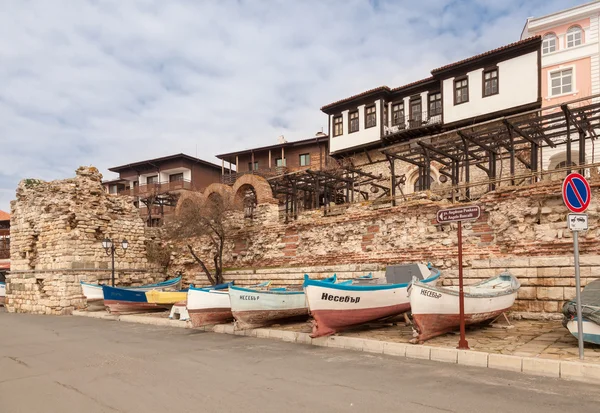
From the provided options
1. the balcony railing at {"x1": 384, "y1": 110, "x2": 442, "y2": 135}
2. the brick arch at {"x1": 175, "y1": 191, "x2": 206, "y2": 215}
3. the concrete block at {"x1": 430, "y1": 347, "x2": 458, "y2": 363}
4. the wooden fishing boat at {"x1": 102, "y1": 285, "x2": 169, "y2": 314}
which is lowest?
the wooden fishing boat at {"x1": 102, "y1": 285, "x2": 169, "y2": 314}

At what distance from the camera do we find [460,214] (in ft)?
24.6

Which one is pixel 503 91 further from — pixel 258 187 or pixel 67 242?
pixel 67 242

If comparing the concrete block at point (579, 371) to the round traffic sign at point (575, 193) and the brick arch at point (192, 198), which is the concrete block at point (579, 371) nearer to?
the round traffic sign at point (575, 193)

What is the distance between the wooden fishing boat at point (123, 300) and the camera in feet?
53.6

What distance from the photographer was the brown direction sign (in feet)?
23.7

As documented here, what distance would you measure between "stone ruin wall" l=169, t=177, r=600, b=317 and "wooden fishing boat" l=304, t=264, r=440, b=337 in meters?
3.55

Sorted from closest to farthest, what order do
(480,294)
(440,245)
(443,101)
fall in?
(480,294) < (440,245) < (443,101)

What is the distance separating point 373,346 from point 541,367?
2.97 metres

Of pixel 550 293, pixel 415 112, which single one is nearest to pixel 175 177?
→ pixel 415 112

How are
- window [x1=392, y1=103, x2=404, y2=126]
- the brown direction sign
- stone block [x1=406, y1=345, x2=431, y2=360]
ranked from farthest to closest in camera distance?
1. window [x1=392, y1=103, x2=404, y2=126]
2. stone block [x1=406, y1=345, x2=431, y2=360]
3. the brown direction sign

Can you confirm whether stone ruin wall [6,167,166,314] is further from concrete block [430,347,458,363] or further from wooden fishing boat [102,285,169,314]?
concrete block [430,347,458,363]

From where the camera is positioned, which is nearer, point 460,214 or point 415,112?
point 460,214

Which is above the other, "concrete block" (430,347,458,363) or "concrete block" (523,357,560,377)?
"concrete block" (523,357,560,377)

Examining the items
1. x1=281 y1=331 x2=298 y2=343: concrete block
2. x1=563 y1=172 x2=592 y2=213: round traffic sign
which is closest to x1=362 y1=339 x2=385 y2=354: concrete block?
x1=281 y1=331 x2=298 y2=343: concrete block
